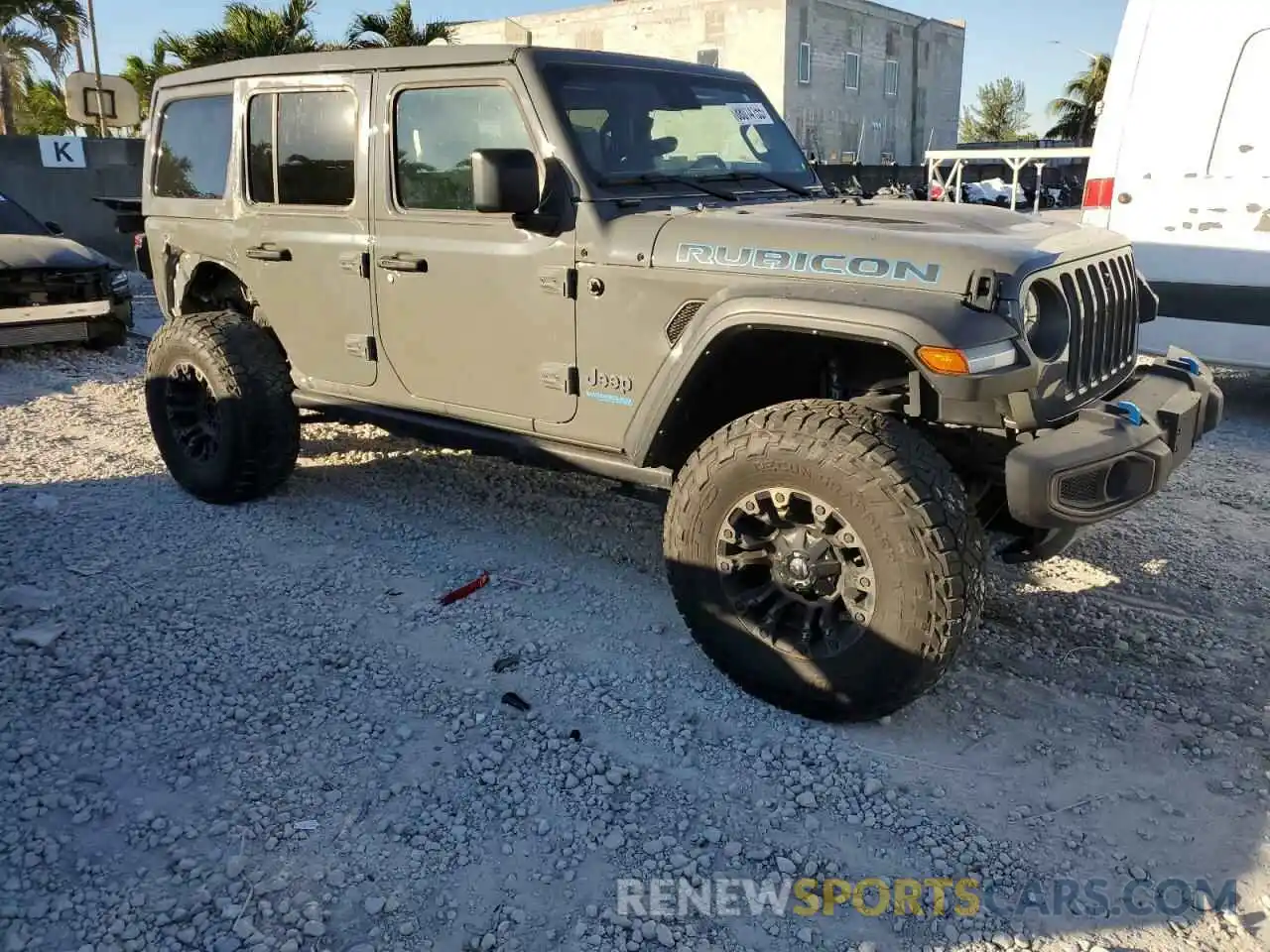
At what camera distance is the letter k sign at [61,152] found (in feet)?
43.5

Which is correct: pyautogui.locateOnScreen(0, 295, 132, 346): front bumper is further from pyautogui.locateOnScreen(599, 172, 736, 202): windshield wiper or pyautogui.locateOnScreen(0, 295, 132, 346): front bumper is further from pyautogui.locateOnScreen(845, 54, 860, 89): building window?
pyautogui.locateOnScreen(845, 54, 860, 89): building window

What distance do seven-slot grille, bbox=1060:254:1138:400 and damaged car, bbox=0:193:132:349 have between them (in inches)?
312

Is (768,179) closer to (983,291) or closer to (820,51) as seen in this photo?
(983,291)

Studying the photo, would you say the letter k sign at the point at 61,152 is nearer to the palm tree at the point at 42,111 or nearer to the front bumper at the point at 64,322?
the front bumper at the point at 64,322

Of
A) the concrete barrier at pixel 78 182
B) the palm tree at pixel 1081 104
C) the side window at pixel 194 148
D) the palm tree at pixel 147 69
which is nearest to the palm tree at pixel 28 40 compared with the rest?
the palm tree at pixel 147 69

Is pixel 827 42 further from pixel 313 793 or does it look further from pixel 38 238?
pixel 313 793

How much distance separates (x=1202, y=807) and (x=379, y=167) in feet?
11.6

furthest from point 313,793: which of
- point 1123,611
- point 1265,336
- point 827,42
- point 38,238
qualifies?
point 827,42

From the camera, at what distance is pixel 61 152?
13.3m

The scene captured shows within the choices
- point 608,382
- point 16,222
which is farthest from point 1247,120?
point 16,222

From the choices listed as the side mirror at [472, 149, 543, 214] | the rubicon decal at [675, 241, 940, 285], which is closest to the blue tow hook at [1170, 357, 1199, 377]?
the rubicon decal at [675, 241, 940, 285]

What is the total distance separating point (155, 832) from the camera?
8.63 feet

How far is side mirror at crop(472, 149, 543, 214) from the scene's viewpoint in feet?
10.7

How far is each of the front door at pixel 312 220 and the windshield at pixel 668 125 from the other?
38.0 inches
